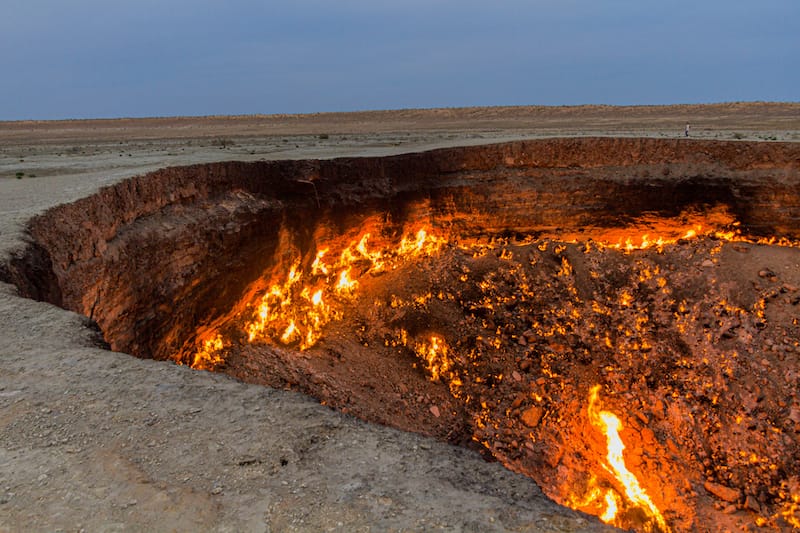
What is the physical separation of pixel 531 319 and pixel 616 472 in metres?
3.98

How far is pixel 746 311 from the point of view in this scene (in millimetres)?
11234

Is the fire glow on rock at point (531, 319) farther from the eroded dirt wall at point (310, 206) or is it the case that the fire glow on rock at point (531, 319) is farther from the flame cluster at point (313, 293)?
the eroded dirt wall at point (310, 206)

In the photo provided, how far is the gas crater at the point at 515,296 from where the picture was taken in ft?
27.2

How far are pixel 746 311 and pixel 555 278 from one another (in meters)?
4.07

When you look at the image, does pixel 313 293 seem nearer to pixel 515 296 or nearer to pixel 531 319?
pixel 515 296

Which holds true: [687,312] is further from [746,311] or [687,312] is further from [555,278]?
[555,278]

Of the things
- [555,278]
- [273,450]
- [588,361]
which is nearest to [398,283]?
[555,278]

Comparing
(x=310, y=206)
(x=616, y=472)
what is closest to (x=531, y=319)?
(x=616, y=472)

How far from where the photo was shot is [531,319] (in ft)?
40.8

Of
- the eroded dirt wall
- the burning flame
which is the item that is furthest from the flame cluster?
the burning flame

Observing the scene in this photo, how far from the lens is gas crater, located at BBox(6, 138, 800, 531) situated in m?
8.30

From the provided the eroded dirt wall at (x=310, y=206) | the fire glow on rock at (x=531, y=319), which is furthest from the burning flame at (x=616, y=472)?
the eroded dirt wall at (x=310, y=206)

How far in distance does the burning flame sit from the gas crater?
4 cm

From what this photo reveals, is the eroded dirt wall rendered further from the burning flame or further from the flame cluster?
the burning flame
